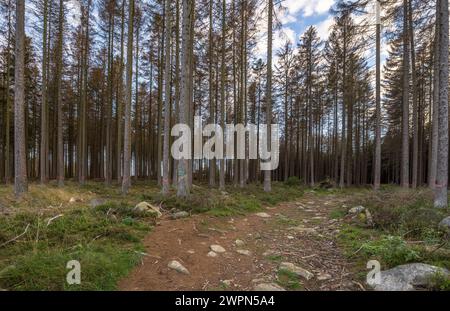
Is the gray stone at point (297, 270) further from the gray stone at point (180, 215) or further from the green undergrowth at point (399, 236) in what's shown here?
the gray stone at point (180, 215)

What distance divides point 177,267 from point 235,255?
1.27m

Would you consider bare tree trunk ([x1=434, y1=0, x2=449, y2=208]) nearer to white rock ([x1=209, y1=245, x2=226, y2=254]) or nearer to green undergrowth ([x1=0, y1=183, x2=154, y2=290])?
white rock ([x1=209, y1=245, x2=226, y2=254])

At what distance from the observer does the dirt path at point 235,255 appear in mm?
3504

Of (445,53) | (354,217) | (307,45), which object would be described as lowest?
(354,217)

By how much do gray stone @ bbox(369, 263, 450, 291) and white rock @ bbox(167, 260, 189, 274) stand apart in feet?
9.19

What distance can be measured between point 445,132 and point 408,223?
3.47 meters

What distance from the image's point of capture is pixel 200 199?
801 cm

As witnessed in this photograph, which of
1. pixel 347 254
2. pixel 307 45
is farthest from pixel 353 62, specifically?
pixel 347 254

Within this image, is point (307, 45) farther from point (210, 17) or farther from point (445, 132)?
point (445, 132)

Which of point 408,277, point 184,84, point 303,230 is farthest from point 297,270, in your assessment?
point 184,84

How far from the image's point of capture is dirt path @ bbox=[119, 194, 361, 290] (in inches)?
138

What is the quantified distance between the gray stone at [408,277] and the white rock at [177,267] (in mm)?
2801

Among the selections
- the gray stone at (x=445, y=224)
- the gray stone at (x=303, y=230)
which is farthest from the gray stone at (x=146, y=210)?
the gray stone at (x=445, y=224)
